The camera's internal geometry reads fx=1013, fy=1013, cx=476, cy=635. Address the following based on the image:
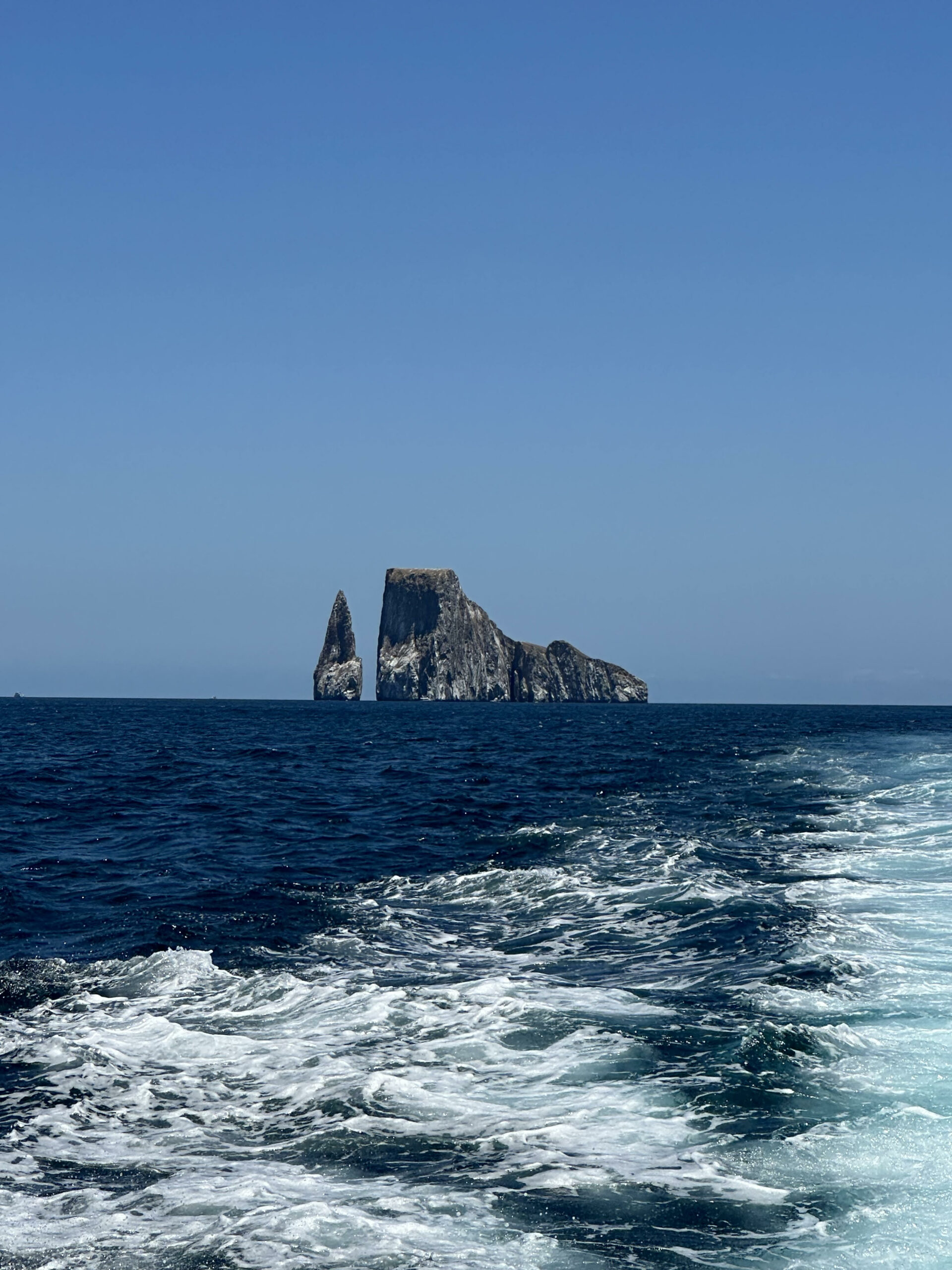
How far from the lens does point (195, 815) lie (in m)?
28.9

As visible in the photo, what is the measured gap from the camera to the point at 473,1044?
11.4 metres

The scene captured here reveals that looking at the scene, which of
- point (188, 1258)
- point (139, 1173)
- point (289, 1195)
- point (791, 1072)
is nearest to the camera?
point (188, 1258)

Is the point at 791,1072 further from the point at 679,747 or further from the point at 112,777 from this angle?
the point at 679,747

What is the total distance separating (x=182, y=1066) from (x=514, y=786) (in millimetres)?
28815

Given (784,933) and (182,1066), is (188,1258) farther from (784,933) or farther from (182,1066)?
(784,933)

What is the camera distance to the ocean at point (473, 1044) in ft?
24.0

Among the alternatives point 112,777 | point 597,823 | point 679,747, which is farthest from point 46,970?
point 679,747

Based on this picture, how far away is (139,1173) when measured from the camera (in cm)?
830

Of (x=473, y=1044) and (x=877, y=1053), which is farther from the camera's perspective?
(x=473, y=1044)

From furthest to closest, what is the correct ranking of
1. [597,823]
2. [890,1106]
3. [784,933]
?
[597,823] → [784,933] → [890,1106]

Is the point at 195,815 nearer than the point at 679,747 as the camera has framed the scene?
Yes

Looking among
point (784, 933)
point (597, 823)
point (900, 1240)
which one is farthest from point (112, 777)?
point (900, 1240)

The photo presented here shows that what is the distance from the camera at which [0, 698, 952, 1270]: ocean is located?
288 inches

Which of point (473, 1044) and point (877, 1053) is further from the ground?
point (877, 1053)
